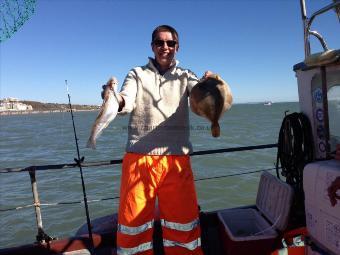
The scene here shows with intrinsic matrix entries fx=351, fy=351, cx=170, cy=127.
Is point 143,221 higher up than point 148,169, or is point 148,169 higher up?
point 148,169

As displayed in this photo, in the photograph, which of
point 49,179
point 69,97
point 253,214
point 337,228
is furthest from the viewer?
point 49,179

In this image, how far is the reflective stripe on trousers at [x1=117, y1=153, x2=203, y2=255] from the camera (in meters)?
3.17

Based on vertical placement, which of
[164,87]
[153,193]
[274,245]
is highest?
[164,87]

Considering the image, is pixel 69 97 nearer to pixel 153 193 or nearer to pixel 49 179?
pixel 153 193

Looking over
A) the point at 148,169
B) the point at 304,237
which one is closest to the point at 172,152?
the point at 148,169

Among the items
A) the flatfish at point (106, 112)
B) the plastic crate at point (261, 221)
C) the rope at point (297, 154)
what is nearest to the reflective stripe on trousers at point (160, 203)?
the plastic crate at point (261, 221)

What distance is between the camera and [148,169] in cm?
318

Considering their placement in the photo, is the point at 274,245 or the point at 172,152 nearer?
the point at 172,152

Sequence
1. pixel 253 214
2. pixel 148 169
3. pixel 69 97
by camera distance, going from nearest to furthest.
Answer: pixel 148 169
pixel 69 97
pixel 253 214

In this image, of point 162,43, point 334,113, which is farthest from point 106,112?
point 334,113

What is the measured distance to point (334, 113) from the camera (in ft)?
12.2

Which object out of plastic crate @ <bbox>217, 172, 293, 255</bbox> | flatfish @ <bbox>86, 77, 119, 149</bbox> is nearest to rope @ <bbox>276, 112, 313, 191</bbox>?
plastic crate @ <bbox>217, 172, 293, 255</bbox>

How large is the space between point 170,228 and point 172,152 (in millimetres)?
712

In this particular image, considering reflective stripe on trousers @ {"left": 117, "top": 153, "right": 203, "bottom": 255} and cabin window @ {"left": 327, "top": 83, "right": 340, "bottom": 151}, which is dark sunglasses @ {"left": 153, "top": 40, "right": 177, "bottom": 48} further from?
cabin window @ {"left": 327, "top": 83, "right": 340, "bottom": 151}
